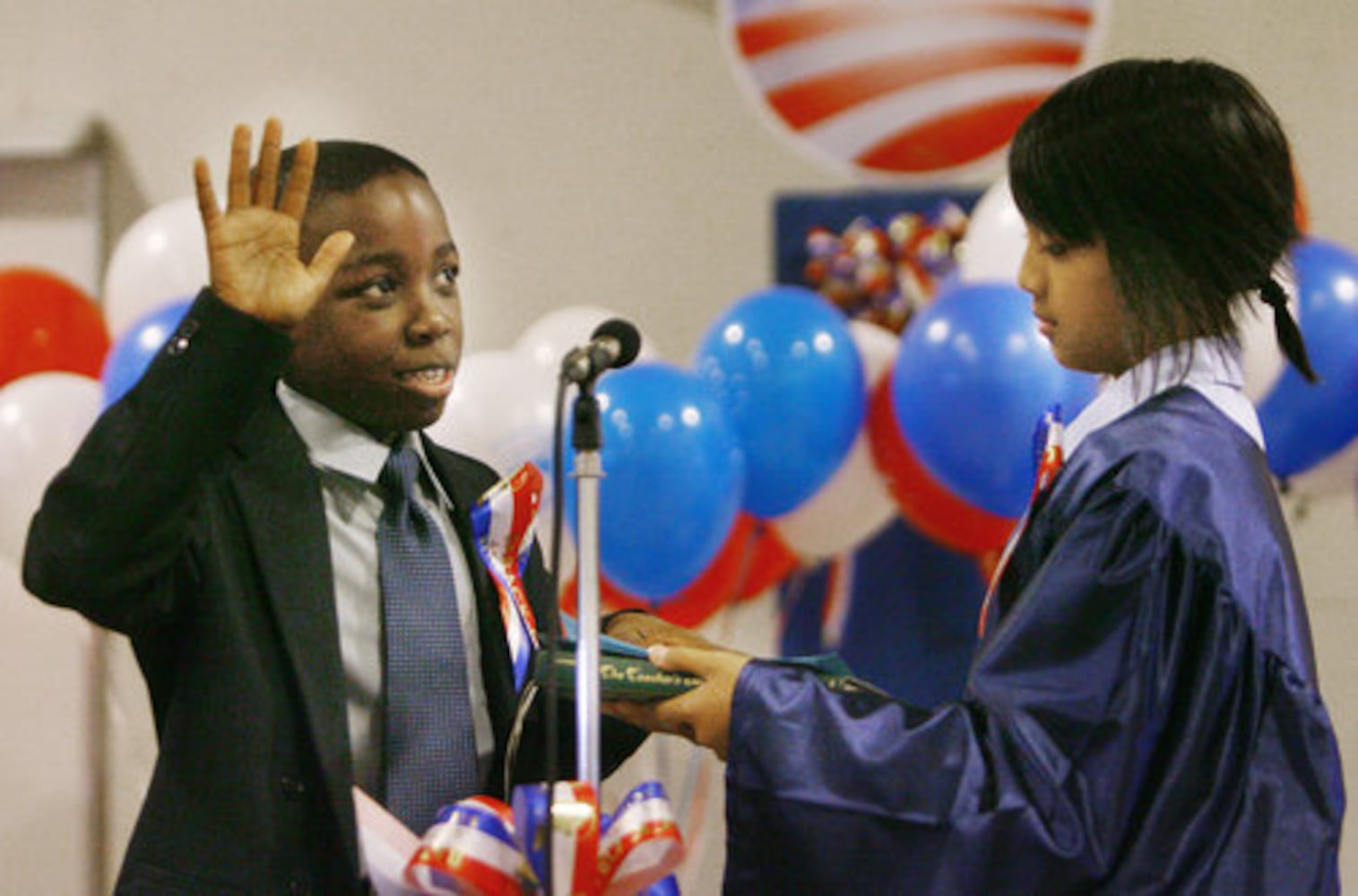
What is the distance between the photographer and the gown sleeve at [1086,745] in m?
1.14

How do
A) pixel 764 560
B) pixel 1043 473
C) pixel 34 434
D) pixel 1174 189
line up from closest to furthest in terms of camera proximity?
pixel 1174 189, pixel 1043 473, pixel 34 434, pixel 764 560

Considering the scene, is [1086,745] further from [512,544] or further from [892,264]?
[892,264]

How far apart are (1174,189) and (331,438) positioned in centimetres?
74

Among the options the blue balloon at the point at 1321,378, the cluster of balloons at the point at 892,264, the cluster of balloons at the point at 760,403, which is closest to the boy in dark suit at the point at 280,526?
the cluster of balloons at the point at 760,403

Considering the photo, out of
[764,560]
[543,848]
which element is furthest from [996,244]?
[543,848]

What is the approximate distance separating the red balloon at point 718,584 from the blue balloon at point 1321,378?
95 cm

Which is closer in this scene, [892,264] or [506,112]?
[892,264]

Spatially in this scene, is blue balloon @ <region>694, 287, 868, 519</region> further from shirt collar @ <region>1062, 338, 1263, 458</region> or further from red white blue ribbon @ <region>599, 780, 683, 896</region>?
red white blue ribbon @ <region>599, 780, 683, 896</region>

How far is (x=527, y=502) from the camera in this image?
53.0 inches

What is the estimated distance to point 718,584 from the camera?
2.94 m

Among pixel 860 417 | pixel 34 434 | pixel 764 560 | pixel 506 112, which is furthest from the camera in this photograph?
pixel 506 112

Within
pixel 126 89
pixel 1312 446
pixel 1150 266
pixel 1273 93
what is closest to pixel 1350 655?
pixel 1312 446

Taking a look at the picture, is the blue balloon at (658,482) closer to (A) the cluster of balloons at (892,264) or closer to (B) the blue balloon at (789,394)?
(B) the blue balloon at (789,394)

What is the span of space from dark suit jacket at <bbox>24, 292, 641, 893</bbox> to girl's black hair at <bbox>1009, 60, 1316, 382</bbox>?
65cm
